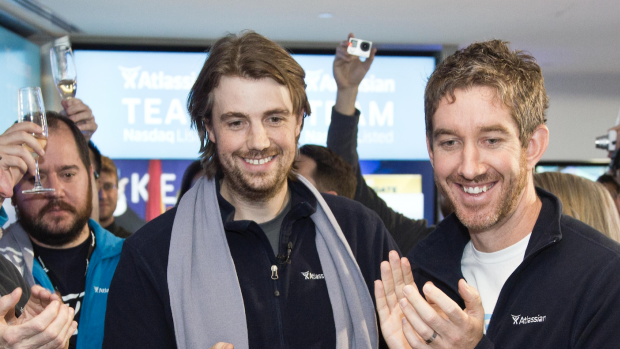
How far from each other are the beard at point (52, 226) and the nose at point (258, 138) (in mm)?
965

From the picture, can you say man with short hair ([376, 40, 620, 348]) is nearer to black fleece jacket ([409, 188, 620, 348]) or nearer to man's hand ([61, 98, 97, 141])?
black fleece jacket ([409, 188, 620, 348])

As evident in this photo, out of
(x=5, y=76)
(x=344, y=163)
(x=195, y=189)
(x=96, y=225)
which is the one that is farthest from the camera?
(x=5, y=76)

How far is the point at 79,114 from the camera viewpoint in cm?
255

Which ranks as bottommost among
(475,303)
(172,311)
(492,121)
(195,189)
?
(172,311)

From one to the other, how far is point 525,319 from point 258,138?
0.87m

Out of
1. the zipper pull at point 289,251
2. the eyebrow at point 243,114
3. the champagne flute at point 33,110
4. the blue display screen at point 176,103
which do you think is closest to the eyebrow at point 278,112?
the eyebrow at point 243,114

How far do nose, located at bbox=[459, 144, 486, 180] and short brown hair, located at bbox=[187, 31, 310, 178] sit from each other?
60cm

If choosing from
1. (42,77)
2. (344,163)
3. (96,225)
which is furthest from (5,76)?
(344,163)

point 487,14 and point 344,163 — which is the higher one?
point 487,14

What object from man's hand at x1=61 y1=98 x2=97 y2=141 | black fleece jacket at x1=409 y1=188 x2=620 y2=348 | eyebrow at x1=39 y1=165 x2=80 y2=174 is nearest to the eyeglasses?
man's hand at x1=61 y1=98 x2=97 y2=141

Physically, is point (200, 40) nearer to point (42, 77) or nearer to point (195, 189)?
point (42, 77)

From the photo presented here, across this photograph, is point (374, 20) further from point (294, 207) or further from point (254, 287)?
point (254, 287)

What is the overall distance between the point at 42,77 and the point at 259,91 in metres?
4.18

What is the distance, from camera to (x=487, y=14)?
4637 millimetres
